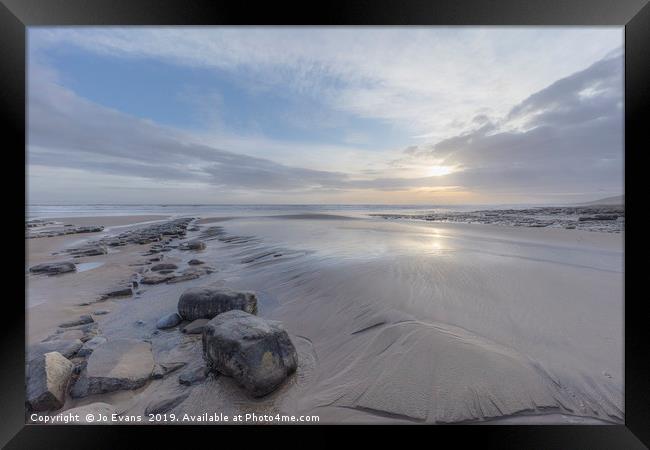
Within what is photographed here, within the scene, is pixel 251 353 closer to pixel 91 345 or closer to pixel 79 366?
pixel 79 366

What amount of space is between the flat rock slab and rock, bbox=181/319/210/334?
0.52m

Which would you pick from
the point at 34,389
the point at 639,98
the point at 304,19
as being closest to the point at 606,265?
the point at 639,98

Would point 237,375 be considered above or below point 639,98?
below

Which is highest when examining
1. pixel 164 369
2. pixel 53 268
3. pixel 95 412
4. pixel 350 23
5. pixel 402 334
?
pixel 350 23

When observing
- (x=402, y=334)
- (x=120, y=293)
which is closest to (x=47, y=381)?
(x=120, y=293)

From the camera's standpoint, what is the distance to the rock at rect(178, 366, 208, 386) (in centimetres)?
238

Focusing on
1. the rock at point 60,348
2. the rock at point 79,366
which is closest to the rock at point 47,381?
the rock at point 79,366

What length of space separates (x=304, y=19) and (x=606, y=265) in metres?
8.87

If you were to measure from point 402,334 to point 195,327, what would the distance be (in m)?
2.93

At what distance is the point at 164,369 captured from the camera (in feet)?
8.44

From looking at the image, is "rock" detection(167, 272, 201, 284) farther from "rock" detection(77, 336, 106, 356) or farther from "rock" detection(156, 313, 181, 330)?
"rock" detection(77, 336, 106, 356)

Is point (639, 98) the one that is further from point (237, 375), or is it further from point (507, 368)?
point (237, 375)

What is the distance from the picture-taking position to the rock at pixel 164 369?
8.21ft

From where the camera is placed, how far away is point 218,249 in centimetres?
912
